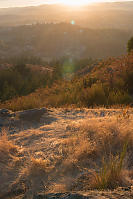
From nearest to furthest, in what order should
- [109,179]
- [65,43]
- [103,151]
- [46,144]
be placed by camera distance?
[109,179], [103,151], [46,144], [65,43]

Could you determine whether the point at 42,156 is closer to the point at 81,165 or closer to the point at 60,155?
the point at 60,155

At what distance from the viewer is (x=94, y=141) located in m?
2.61

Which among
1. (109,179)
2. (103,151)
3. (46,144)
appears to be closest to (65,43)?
(46,144)

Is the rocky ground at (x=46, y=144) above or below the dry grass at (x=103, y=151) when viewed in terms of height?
below

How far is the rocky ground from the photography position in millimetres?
1525

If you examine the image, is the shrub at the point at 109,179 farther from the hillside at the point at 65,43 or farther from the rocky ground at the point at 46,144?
the hillside at the point at 65,43

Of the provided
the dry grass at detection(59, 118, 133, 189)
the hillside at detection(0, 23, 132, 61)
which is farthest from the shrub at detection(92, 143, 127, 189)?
the hillside at detection(0, 23, 132, 61)

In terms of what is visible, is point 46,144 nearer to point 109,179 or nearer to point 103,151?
point 103,151

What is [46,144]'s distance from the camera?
2.88 meters

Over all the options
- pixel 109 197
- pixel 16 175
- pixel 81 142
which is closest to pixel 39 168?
pixel 16 175

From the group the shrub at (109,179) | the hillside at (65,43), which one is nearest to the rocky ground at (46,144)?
the shrub at (109,179)

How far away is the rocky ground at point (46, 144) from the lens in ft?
5.00

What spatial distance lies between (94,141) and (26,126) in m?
1.95

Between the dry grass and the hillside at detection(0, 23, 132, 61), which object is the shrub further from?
→ the hillside at detection(0, 23, 132, 61)
